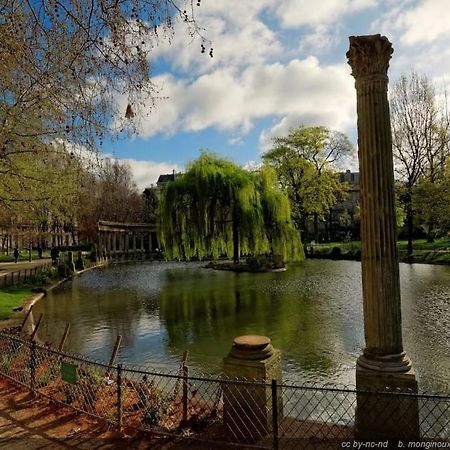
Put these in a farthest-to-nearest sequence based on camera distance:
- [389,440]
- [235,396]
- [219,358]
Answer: [219,358] < [235,396] < [389,440]

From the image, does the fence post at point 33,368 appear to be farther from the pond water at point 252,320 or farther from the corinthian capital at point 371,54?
the corinthian capital at point 371,54

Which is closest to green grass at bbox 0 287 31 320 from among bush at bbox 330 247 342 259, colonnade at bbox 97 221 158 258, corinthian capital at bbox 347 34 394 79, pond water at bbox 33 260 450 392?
pond water at bbox 33 260 450 392

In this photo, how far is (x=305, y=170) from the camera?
135 ft

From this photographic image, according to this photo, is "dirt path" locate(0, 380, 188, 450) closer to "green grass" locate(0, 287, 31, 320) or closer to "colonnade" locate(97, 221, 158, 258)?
"green grass" locate(0, 287, 31, 320)

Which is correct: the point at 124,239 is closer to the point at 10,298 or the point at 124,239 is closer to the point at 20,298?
the point at 20,298

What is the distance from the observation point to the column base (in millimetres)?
4590

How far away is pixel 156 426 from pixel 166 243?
2027 centimetres

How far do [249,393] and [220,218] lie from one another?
70.0ft

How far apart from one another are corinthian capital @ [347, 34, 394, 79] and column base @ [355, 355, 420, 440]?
340 centimetres

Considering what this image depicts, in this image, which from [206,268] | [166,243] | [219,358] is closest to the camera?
[219,358]

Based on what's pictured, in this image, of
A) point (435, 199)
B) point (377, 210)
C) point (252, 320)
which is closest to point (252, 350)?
point (377, 210)

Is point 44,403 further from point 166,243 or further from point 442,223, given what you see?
point 442,223

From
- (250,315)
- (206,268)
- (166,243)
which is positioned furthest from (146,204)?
(250,315)

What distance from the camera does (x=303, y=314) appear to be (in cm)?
1390
